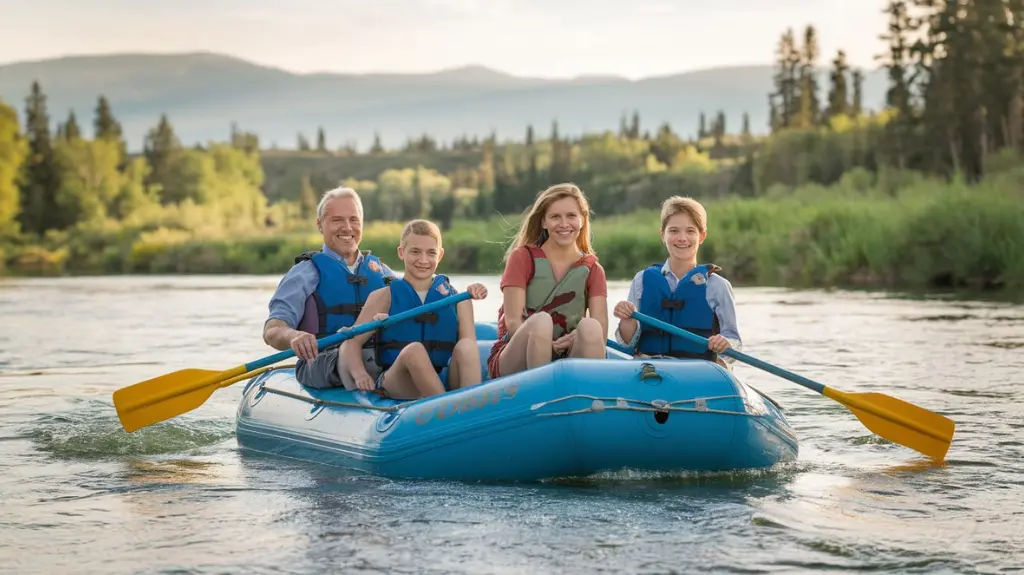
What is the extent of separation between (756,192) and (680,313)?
3650 centimetres

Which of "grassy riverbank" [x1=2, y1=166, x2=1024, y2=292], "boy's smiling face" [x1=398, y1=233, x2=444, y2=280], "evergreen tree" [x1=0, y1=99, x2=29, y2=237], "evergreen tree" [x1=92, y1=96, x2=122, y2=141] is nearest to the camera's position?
"boy's smiling face" [x1=398, y1=233, x2=444, y2=280]

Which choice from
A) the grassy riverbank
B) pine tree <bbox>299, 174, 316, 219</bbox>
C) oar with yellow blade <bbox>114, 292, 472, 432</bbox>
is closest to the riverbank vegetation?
the grassy riverbank

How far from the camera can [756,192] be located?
41.6m

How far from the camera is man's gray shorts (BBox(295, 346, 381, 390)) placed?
5.89 meters

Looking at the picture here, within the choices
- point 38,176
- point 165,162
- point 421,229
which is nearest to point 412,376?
point 421,229

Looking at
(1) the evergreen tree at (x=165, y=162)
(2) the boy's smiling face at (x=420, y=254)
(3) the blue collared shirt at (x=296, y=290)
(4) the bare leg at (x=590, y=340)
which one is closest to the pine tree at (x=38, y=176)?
(1) the evergreen tree at (x=165, y=162)

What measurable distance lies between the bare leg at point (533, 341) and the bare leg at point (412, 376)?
350 millimetres

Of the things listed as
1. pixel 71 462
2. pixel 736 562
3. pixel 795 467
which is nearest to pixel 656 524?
pixel 736 562

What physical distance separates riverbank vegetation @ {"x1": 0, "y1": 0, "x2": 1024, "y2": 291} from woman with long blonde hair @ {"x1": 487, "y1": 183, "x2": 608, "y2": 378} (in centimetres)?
30

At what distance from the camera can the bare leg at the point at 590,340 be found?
5.32 meters

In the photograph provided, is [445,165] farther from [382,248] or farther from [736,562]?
[736,562]

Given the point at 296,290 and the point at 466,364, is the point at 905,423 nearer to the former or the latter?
the point at 466,364

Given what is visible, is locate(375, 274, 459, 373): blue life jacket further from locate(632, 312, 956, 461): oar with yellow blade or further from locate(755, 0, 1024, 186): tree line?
locate(755, 0, 1024, 186): tree line

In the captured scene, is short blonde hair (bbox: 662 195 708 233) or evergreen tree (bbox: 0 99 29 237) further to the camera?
evergreen tree (bbox: 0 99 29 237)
